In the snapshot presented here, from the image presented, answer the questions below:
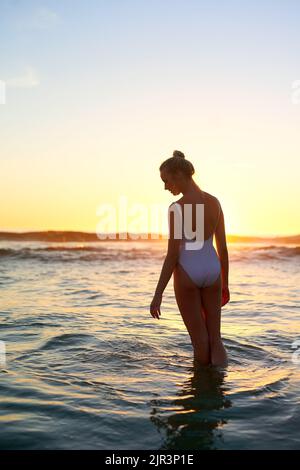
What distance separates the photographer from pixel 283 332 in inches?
312

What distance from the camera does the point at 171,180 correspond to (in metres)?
5.27

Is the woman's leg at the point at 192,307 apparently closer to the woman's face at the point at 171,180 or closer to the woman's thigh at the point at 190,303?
the woman's thigh at the point at 190,303

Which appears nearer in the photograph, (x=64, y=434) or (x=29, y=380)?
(x=64, y=434)

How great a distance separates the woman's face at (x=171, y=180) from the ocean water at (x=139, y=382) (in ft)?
6.43

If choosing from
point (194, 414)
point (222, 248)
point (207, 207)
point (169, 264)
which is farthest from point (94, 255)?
point (194, 414)

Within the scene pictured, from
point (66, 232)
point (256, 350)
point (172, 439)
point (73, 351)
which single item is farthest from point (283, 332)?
point (66, 232)

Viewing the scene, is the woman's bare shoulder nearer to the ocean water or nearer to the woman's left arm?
the woman's left arm

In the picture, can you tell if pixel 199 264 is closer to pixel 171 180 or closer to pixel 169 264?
pixel 169 264

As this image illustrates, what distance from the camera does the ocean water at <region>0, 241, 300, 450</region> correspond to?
12.3ft

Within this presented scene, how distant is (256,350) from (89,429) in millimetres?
3370

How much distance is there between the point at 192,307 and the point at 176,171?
143cm

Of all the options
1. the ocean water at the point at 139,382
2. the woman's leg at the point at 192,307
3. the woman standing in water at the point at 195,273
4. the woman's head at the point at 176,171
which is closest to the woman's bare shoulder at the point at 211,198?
the woman standing in water at the point at 195,273
